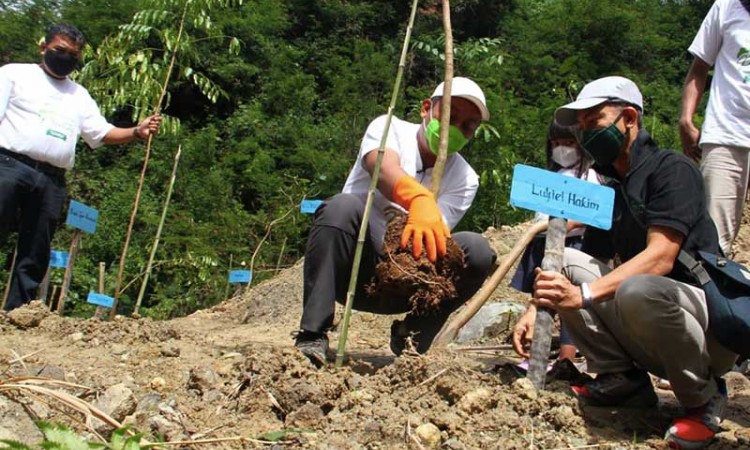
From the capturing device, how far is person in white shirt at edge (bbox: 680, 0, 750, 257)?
275 cm

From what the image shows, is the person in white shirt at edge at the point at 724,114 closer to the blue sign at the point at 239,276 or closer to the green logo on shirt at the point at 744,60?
the green logo on shirt at the point at 744,60

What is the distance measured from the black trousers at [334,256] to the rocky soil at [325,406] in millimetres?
272

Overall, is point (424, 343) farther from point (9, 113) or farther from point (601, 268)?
point (9, 113)

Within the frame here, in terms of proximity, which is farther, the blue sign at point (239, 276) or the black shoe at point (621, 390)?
the blue sign at point (239, 276)

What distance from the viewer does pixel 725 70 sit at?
2934 millimetres

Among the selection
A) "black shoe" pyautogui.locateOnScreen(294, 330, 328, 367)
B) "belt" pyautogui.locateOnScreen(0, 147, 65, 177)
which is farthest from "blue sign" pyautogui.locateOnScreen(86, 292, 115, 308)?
"black shoe" pyautogui.locateOnScreen(294, 330, 328, 367)

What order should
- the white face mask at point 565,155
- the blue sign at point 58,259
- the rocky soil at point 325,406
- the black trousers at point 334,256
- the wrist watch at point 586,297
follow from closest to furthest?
the rocky soil at point 325,406 < the wrist watch at point 586,297 < the black trousers at point 334,256 < the white face mask at point 565,155 < the blue sign at point 58,259

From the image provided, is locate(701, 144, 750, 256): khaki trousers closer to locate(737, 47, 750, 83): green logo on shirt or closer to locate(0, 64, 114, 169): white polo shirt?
locate(737, 47, 750, 83): green logo on shirt

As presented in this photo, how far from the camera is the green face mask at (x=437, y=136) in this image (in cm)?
281

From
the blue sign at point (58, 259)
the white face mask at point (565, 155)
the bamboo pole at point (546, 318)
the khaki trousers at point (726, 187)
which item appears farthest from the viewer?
the blue sign at point (58, 259)

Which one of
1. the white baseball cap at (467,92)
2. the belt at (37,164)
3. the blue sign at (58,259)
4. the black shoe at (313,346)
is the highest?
the white baseball cap at (467,92)

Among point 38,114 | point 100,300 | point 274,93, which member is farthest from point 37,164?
point 274,93

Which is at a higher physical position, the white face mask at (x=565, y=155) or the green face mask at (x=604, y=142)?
the green face mask at (x=604, y=142)

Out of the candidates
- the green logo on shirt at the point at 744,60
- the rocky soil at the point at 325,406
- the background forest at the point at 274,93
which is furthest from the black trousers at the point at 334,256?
the background forest at the point at 274,93
